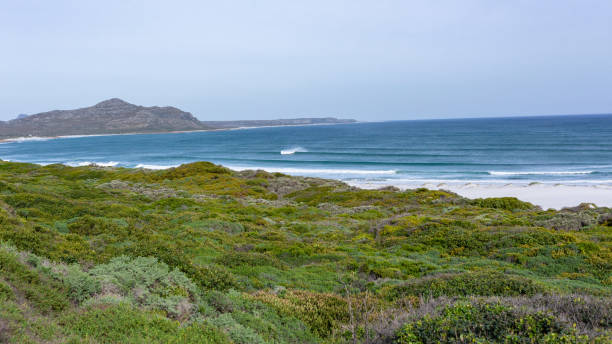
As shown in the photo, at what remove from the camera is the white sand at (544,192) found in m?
35.6

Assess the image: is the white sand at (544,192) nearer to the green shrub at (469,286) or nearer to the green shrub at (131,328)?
the green shrub at (469,286)

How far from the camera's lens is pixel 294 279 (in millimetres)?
10203

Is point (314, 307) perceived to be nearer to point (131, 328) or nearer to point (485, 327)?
point (485, 327)

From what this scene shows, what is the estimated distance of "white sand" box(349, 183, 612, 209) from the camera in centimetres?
3556

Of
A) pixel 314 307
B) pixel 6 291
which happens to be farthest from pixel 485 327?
pixel 6 291

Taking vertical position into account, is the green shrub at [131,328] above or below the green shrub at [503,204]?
above

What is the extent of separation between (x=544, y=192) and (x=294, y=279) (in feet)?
135

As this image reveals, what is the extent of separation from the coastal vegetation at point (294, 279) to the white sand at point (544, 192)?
19.0m

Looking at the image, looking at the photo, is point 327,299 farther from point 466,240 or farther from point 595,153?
point 595,153

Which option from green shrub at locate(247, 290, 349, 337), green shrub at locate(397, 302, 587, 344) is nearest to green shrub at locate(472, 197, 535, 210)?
green shrub at locate(247, 290, 349, 337)

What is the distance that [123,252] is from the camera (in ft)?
29.7

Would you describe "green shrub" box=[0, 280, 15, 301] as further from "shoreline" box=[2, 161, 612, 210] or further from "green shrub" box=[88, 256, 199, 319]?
"shoreline" box=[2, 161, 612, 210]

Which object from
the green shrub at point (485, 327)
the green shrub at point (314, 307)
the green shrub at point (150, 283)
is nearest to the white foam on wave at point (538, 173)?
the green shrub at point (314, 307)

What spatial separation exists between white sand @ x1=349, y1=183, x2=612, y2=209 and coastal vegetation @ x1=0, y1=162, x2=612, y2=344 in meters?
19.0
